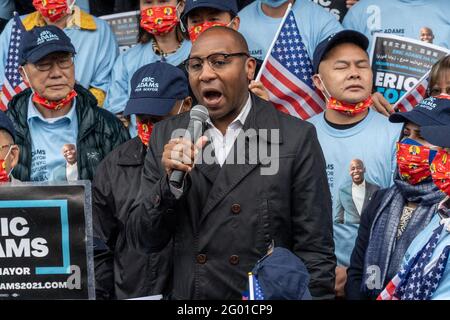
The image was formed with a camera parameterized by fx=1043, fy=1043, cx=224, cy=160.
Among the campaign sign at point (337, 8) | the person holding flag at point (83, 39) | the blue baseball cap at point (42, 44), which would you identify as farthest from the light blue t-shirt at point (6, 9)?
the campaign sign at point (337, 8)

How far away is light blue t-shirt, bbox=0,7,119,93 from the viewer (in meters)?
7.48

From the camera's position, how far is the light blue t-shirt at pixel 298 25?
6941 mm

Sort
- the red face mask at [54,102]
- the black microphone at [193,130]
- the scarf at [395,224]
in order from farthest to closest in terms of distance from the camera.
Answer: the red face mask at [54,102] < the scarf at [395,224] < the black microphone at [193,130]

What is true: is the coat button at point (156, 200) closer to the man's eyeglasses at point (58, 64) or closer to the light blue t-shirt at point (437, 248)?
the light blue t-shirt at point (437, 248)

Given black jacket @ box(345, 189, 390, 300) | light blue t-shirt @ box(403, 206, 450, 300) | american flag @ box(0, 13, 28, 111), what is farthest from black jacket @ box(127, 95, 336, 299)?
american flag @ box(0, 13, 28, 111)

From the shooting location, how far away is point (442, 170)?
15.7 feet

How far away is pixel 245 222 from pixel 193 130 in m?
0.51

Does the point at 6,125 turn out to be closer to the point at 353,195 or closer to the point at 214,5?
the point at 214,5

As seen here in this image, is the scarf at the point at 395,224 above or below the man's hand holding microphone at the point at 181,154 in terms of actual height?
below

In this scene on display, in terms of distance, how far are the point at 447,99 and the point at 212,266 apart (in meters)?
1.61

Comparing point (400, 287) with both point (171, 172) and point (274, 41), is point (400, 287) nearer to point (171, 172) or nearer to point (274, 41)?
point (171, 172)

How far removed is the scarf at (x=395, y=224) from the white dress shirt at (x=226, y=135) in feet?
3.47

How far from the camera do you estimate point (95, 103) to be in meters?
6.95

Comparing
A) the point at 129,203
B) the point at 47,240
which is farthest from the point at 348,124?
the point at 47,240
